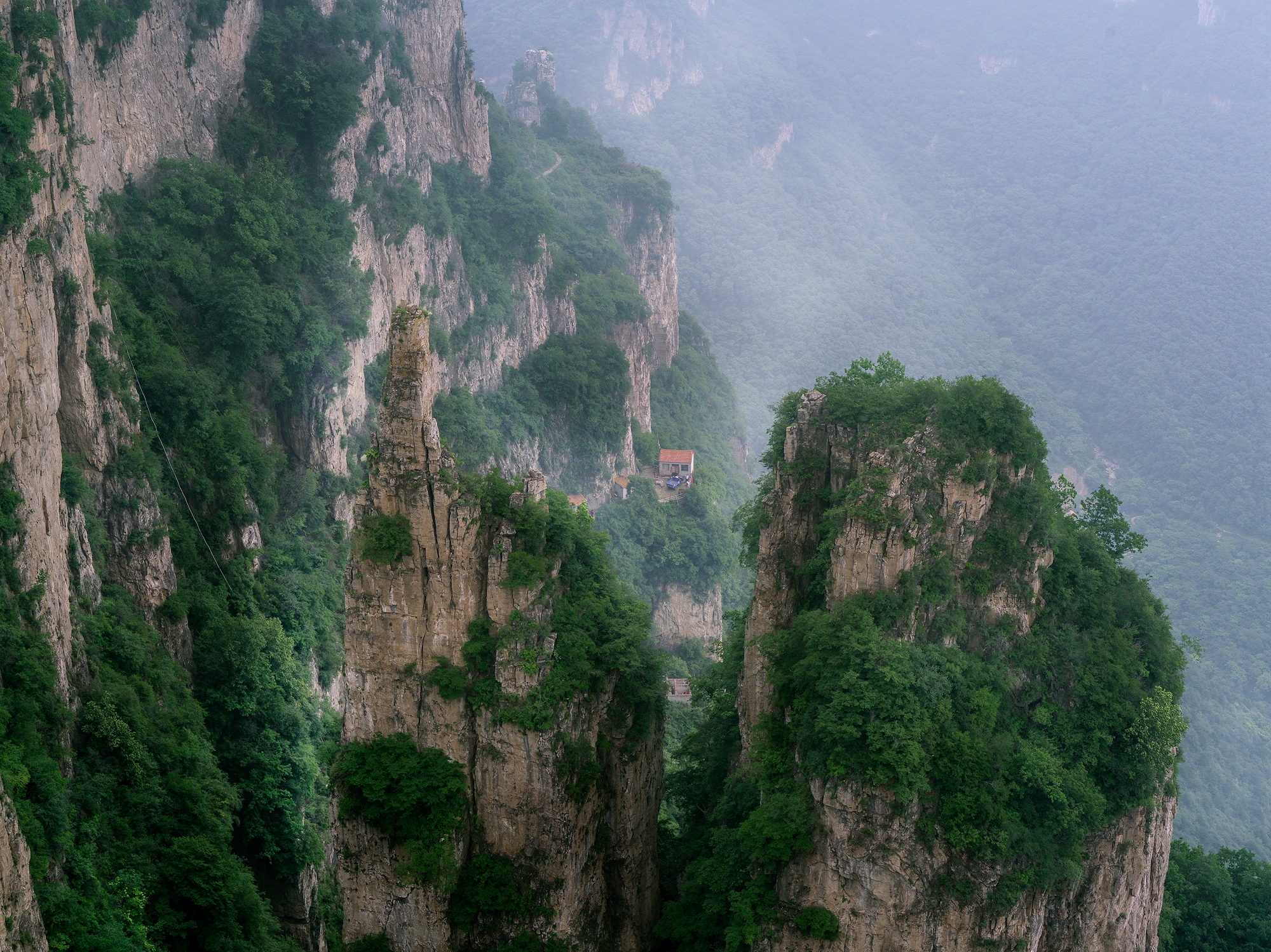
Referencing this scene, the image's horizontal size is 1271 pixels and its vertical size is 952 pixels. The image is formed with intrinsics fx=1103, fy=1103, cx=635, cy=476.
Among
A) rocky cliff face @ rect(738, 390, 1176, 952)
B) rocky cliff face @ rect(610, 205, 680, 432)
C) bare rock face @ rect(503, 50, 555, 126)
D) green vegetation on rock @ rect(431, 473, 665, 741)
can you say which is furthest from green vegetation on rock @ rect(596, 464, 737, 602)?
bare rock face @ rect(503, 50, 555, 126)

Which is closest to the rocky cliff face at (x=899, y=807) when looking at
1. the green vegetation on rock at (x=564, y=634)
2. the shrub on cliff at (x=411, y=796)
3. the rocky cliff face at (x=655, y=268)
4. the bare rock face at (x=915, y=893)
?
the bare rock face at (x=915, y=893)

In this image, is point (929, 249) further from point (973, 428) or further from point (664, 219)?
point (973, 428)

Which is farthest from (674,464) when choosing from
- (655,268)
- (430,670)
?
(430,670)

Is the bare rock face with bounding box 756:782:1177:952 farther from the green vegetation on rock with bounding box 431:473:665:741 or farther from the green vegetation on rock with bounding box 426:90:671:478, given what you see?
the green vegetation on rock with bounding box 426:90:671:478

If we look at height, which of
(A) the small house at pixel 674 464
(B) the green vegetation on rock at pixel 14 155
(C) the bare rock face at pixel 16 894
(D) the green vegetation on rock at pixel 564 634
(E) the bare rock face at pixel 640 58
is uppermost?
(E) the bare rock face at pixel 640 58

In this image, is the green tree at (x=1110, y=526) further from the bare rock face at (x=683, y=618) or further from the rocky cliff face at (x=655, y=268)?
the rocky cliff face at (x=655, y=268)

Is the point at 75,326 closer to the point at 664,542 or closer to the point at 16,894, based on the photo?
the point at 16,894

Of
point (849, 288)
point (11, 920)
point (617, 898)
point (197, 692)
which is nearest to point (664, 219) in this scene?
point (849, 288)
